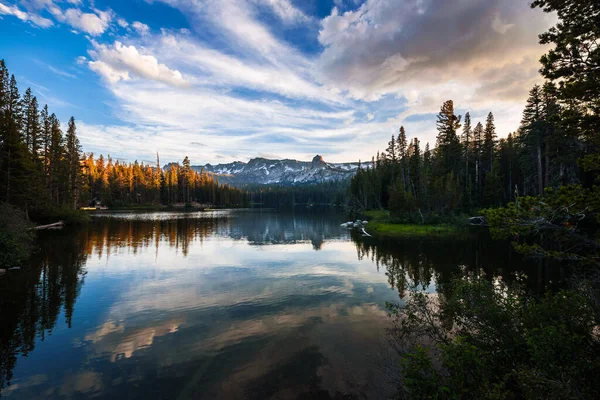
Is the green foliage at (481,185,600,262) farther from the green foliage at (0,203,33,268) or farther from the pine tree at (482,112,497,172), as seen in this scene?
the pine tree at (482,112,497,172)

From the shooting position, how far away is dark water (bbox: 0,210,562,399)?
841cm

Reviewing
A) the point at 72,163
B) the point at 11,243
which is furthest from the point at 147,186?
the point at 11,243

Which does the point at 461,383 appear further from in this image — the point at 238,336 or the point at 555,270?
the point at 555,270

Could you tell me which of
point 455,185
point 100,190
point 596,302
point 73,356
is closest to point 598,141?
point 596,302

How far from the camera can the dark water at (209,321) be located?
841 cm

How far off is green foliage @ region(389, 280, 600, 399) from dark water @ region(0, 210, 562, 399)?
1836 millimetres

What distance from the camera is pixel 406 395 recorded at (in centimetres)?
709

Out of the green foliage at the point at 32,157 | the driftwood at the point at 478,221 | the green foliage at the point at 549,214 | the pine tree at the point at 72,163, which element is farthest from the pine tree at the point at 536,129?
the pine tree at the point at 72,163

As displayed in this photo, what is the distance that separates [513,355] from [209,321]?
1128 centimetres

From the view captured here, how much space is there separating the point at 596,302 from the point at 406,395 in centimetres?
481

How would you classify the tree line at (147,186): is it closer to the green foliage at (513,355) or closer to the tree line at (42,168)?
the tree line at (42,168)

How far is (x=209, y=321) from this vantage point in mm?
12742

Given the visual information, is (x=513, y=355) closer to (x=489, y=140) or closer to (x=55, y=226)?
(x=55, y=226)

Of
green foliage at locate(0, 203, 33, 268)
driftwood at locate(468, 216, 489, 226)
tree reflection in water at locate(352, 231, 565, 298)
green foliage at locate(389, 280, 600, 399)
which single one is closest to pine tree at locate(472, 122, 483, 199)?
driftwood at locate(468, 216, 489, 226)
